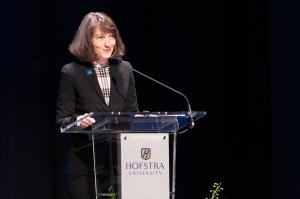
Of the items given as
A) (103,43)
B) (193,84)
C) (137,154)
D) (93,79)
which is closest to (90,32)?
(103,43)

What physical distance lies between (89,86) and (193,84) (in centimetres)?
169

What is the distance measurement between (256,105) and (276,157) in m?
0.38

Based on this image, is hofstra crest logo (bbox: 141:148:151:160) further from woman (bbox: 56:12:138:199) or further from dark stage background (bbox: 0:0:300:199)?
dark stage background (bbox: 0:0:300:199)

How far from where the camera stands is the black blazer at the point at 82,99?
2738mm

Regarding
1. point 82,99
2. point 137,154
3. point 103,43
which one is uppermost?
point 103,43

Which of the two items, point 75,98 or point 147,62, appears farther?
point 147,62

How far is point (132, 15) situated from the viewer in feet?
13.9

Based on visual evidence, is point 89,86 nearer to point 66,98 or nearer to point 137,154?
point 66,98

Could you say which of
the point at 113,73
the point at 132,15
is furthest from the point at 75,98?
the point at 132,15

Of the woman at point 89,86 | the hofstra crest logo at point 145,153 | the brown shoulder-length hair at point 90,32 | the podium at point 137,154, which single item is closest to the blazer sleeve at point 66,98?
the woman at point 89,86

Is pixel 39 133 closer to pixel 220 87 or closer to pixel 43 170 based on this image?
pixel 43 170

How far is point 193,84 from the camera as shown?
4371mm

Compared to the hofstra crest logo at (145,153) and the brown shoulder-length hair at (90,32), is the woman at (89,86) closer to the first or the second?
the brown shoulder-length hair at (90,32)

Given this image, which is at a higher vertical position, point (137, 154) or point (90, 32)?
point (90, 32)
